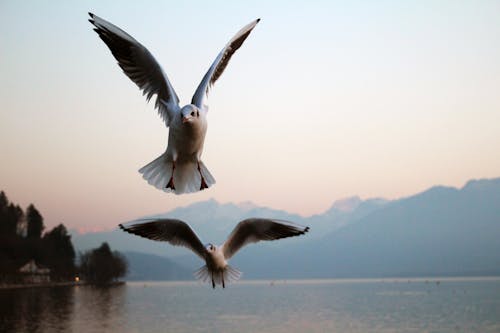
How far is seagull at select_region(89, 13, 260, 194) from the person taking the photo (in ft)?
17.9

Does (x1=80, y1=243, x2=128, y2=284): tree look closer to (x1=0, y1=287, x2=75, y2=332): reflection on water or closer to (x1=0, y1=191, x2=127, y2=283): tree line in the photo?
(x1=0, y1=191, x2=127, y2=283): tree line

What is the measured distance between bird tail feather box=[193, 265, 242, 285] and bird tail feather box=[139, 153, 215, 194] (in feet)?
2.66

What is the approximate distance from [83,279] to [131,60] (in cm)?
18074

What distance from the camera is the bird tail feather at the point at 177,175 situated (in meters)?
5.70

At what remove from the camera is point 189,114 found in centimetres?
531

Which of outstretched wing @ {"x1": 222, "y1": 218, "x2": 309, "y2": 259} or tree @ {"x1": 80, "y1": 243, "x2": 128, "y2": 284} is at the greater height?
tree @ {"x1": 80, "y1": 243, "x2": 128, "y2": 284}

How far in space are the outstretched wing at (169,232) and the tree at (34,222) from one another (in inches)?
5292

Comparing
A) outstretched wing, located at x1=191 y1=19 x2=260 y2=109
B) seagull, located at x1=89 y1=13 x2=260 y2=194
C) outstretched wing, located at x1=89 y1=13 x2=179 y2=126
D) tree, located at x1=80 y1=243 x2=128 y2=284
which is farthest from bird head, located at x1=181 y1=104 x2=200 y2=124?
tree, located at x1=80 y1=243 x2=128 y2=284

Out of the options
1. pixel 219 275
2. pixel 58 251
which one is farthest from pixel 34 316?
pixel 219 275

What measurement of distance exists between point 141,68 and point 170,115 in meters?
0.92

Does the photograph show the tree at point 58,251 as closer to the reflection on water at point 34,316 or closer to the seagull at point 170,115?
the reflection on water at point 34,316

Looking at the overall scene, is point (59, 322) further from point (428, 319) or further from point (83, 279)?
point (83, 279)

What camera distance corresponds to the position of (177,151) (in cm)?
558

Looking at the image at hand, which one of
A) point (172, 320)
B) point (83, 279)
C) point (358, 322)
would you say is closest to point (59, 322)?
point (172, 320)
